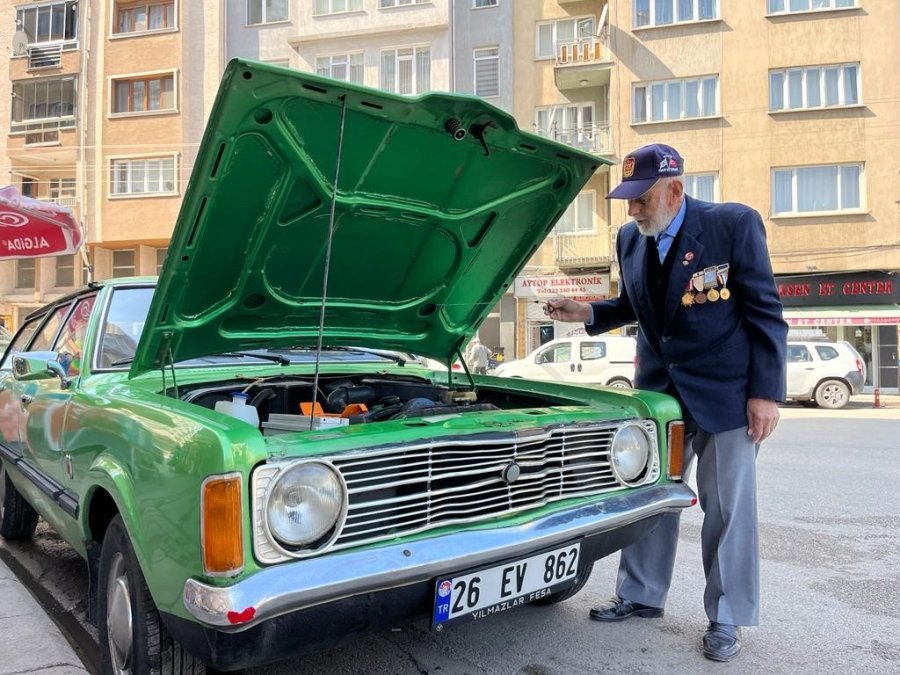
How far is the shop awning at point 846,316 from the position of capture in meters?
18.9

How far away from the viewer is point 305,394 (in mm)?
3760

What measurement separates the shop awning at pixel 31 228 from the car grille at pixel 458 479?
9738 mm

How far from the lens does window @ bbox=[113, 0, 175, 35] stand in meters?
24.4

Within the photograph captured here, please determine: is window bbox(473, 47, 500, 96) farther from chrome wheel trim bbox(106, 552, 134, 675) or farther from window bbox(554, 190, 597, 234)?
chrome wheel trim bbox(106, 552, 134, 675)

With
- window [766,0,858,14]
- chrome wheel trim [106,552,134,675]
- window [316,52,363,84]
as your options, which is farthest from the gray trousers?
window [316,52,363,84]

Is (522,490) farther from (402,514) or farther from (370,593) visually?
(370,593)

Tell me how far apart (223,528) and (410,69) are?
23.3 m

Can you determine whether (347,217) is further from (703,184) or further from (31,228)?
(703,184)

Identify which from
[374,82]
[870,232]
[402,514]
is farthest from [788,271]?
[402,514]

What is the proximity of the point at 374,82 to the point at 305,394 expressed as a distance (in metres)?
21.0

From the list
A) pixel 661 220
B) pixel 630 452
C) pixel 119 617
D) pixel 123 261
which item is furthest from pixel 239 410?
pixel 123 261

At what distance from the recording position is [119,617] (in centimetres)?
239

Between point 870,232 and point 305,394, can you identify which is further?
Answer: point 870,232

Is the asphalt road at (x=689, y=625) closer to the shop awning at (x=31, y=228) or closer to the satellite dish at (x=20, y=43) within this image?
the shop awning at (x=31, y=228)
